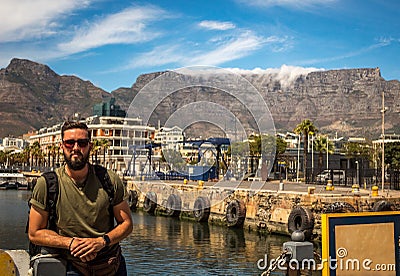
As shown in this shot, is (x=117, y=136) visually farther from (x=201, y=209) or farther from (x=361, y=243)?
(x=361, y=243)

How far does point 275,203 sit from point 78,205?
1077 inches

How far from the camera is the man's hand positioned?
13.8 feet

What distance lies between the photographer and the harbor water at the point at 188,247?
799 inches

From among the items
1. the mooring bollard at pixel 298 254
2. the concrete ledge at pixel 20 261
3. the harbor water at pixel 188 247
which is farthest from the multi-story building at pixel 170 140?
the concrete ledge at pixel 20 261

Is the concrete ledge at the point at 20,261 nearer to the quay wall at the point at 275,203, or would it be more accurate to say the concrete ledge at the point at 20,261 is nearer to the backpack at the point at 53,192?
the backpack at the point at 53,192

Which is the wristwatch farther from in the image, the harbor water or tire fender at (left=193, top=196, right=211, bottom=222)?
tire fender at (left=193, top=196, right=211, bottom=222)

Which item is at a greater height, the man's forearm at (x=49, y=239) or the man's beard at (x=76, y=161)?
the man's beard at (x=76, y=161)

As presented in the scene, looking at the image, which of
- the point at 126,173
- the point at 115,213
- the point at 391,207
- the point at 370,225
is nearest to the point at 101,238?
the point at 115,213

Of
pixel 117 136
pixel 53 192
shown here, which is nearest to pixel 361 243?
pixel 53 192

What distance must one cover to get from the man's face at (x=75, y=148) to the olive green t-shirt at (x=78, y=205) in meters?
0.13

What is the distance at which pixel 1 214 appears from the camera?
40.8 meters

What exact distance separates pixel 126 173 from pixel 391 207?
50.0m

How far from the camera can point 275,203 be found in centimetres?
3088

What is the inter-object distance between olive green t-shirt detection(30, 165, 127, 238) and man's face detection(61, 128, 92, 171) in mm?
132
